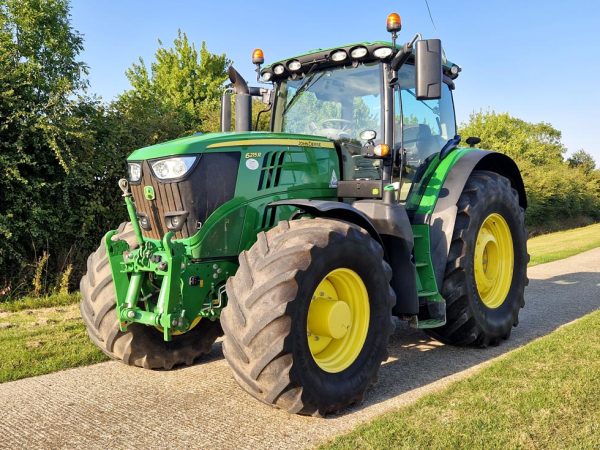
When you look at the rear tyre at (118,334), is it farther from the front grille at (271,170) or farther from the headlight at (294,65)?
the headlight at (294,65)

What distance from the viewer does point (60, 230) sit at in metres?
9.03

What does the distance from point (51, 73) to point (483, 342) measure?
9377mm

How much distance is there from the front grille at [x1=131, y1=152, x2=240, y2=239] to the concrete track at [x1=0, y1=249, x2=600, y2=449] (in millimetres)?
1172

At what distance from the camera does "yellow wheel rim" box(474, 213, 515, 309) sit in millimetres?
5742

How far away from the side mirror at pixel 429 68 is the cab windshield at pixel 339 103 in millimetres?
699

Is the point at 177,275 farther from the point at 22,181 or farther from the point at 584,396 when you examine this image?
the point at 22,181

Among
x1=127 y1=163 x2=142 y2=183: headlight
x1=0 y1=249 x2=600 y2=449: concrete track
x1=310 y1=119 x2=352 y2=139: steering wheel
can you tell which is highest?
x1=310 y1=119 x2=352 y2=139: steering wheel

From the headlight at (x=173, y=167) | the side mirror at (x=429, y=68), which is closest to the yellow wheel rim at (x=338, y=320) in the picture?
the headlight at (x=173, y=167)

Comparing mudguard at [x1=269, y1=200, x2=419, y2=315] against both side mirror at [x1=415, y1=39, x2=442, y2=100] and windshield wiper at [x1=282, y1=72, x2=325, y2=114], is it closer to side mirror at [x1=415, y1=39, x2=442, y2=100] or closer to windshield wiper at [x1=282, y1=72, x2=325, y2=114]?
side mirror at [x1=415, y1=39, x2=442, y2=100]

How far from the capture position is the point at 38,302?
316 inches

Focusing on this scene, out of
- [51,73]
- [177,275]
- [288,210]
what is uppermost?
[51,73]

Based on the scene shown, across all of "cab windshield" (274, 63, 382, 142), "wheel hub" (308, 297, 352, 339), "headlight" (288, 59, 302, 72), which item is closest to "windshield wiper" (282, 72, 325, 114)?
"cab windshield" (274, 63, 382, 142)

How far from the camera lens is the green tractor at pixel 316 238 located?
11.7 ft

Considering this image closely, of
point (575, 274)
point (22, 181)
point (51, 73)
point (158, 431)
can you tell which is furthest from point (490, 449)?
point (51, 73)
